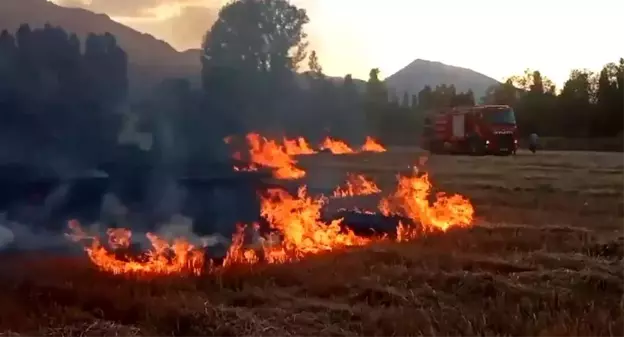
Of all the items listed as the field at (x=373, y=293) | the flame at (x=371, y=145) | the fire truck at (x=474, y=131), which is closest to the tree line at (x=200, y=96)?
the flame at (x=371, y=145)

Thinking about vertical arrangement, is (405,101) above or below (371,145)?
above

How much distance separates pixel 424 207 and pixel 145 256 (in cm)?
588

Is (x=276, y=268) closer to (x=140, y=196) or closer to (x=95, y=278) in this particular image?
(x=95, y=278)

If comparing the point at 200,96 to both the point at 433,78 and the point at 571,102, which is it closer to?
the point at 433,78

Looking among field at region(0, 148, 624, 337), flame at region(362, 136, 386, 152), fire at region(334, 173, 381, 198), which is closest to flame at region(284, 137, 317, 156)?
fire at region(334, 173, 381, 198)

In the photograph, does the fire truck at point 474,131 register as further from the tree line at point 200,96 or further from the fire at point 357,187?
the fire at point 357,187

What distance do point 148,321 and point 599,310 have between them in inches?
152

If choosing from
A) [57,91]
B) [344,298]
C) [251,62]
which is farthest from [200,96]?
[344,298]

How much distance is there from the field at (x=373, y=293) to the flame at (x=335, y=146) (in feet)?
13.0

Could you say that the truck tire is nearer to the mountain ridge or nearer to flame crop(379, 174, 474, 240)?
flame crop(379, 174, 474, 240)

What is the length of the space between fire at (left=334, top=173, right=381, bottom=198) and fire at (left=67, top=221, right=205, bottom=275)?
6.03 metres

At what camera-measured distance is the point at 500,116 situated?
67.3 ft

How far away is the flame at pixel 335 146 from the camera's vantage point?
14.2m

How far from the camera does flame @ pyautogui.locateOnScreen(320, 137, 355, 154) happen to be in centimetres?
1416
